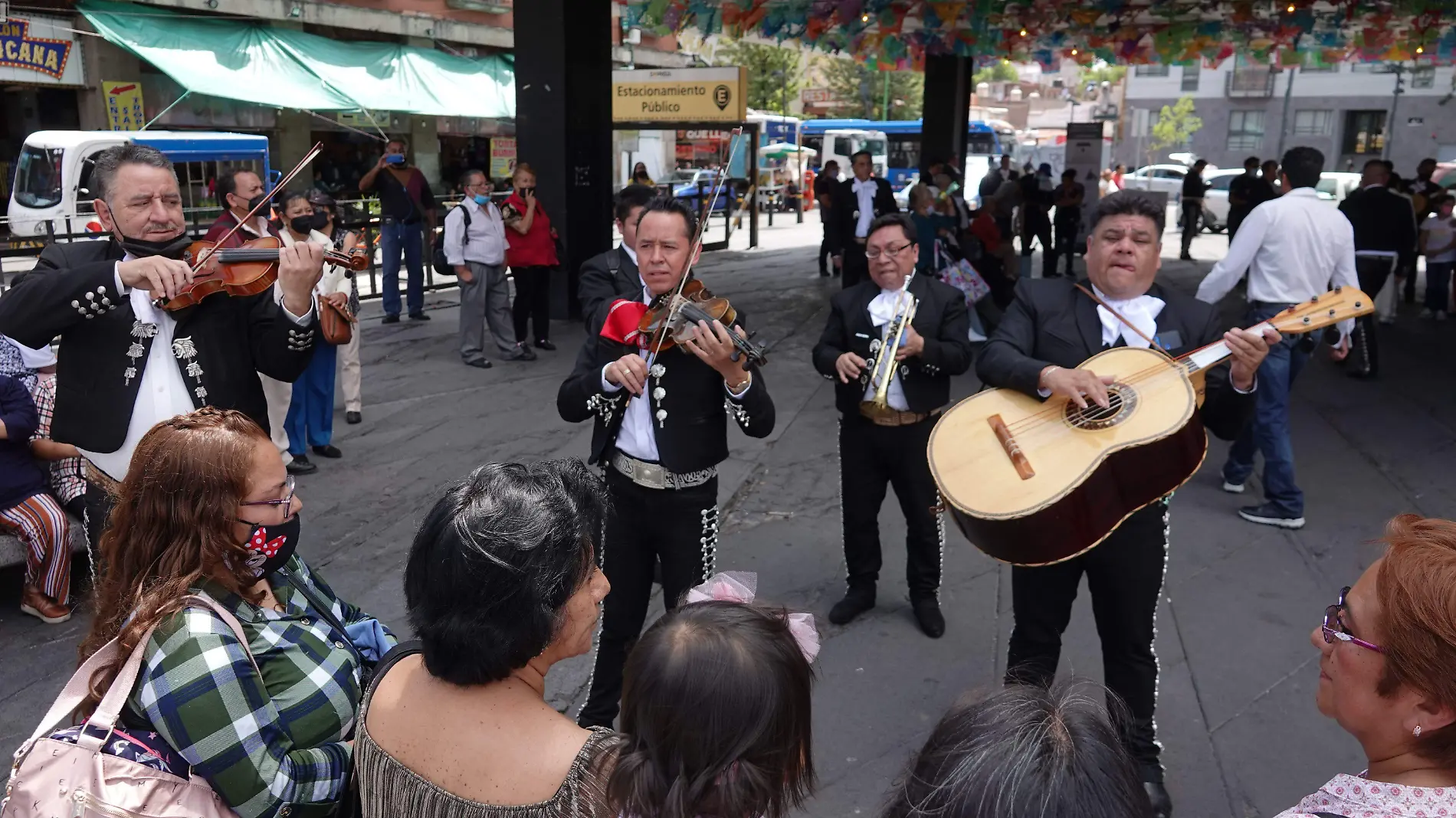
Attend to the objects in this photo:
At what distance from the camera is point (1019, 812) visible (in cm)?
118

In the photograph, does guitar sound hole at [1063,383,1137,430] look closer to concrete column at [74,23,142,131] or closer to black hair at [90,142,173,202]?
black hair at [90,142,173,202]

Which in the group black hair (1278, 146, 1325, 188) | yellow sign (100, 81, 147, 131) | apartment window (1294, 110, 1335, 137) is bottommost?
black hair (1278, 146, 1325, 188)

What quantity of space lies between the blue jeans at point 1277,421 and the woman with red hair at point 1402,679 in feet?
14.2

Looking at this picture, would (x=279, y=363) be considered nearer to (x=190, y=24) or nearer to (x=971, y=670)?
(x=971, y=670)

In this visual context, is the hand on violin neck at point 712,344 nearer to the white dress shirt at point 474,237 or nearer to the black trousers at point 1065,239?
the white dress shirt at point 474,237

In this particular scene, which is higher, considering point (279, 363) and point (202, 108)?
point (202, 108)

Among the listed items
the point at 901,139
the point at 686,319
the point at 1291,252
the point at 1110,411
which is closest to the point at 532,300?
the point at 1291,252

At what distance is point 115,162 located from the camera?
305cm

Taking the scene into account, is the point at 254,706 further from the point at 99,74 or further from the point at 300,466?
the point at 99,74

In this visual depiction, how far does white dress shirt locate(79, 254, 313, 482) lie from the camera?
3.00m

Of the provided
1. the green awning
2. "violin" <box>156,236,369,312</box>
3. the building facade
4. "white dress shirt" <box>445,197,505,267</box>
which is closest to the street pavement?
"white dress shirt" <box>445,197,505,267</box>

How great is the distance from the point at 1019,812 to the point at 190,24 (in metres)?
18.5

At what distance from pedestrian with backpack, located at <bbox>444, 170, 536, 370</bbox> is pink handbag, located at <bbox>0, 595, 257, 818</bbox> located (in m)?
7.10

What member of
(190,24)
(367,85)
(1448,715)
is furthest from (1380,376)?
(190,24)
